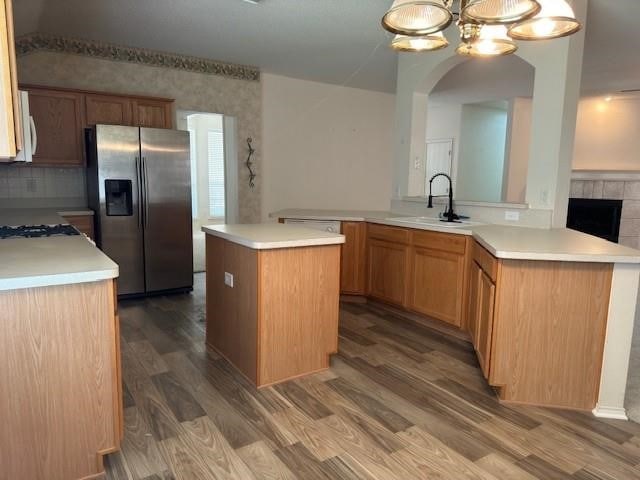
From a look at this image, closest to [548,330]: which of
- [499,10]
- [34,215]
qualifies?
[499,10]

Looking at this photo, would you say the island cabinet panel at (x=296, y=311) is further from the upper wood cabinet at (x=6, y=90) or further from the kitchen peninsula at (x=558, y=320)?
the upper wood cabinet at (x=6, y=90)

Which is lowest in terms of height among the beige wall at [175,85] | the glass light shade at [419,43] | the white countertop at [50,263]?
the white countertop at [50,263]

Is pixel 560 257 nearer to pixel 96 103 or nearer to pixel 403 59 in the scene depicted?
pixel 403 59

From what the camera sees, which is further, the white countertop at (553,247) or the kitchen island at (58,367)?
the white countertop at (553,247)

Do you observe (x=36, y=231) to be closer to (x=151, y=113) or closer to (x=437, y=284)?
(x=151, y=113)

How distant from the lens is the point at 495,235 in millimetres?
2795

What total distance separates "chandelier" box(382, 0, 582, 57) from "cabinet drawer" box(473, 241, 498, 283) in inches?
45.2

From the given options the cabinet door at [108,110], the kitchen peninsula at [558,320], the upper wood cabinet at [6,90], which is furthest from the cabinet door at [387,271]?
the upper wood cabinet at [6,90]

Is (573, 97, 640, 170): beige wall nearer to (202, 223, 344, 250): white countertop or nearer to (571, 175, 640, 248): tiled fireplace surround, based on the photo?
(571, 175, 640, 248): tiled fireplace surround

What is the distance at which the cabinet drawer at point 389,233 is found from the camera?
3.66 meters

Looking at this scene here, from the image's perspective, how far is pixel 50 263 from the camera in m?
1.67

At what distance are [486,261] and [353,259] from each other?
167 centimetres

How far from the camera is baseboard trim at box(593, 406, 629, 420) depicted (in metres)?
2.24

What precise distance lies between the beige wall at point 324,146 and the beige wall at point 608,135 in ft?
9.93
